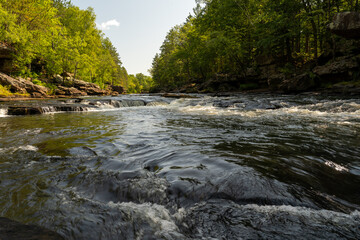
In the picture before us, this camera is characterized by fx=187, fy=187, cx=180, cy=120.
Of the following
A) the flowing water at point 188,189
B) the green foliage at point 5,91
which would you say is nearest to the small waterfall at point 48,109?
the green foliage at point 5,91

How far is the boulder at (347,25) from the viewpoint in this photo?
12.1 meters

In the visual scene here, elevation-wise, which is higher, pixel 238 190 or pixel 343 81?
pixel 343 81

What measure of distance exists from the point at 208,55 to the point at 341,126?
29.5 m

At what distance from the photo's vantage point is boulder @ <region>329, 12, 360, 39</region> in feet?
39.6

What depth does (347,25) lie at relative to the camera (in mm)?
12273

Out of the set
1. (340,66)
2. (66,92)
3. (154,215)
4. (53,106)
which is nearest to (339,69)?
(340,66)

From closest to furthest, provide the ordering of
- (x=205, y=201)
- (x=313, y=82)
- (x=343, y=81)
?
(x=205, y=201)
(x=343, y=81)
(x=313, y=82)

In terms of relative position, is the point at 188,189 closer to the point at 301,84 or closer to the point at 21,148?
the point at 21,148

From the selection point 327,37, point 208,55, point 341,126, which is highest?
point 208,55

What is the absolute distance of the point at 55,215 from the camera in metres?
1.85

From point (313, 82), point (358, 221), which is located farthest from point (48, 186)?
point (313, 82)

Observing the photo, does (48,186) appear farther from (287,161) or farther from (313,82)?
(313,82)

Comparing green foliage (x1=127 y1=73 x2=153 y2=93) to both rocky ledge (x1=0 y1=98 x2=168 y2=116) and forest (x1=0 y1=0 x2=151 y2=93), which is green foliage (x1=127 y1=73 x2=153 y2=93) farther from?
rocky ledge (x1=0 y1=98 x2=168 y2=116)

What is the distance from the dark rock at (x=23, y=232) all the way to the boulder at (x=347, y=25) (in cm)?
1757
